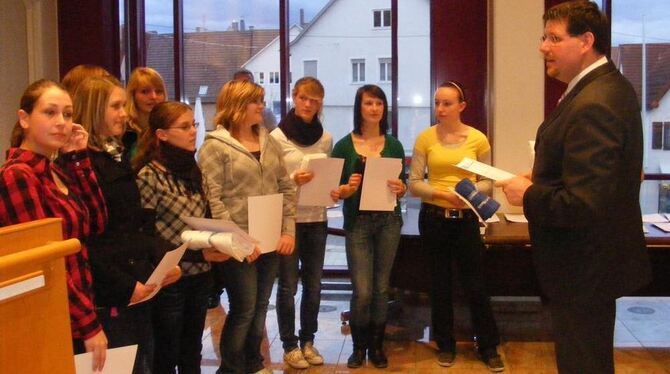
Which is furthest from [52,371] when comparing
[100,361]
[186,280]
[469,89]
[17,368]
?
[469,89]

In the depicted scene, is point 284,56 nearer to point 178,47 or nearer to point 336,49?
point 336,49

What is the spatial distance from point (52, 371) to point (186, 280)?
1.28m

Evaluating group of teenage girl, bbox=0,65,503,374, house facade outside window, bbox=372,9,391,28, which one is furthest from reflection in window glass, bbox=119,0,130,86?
group of teenage girl, bbox=0,65,503,374

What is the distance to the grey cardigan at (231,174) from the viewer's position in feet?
9.71

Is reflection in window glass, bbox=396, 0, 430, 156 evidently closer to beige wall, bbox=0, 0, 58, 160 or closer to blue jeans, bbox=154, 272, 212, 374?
beige wall, bbox=0, 0, 58, 160

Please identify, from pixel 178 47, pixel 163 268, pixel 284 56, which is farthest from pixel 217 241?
pixel 178 47

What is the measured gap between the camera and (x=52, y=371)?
134 cm

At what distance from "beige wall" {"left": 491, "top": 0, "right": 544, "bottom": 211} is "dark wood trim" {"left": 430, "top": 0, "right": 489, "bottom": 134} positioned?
289 millimetres

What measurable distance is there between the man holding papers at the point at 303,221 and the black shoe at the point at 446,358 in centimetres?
72

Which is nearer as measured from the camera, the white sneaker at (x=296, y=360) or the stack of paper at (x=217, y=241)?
the stack of paper at (x=217, y=241)

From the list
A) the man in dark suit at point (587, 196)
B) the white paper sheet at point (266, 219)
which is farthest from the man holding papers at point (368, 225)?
the man in dark suit at point (587, 196)

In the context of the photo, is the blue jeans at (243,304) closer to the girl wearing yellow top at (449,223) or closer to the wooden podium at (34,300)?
the girl wearing yellow top at (449,223)

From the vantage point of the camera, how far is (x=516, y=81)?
4.75 m

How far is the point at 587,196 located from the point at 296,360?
6.91 feet
